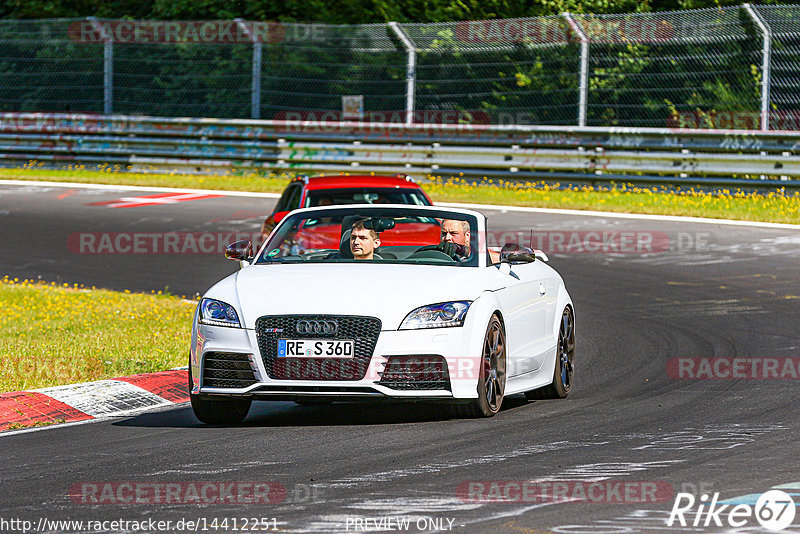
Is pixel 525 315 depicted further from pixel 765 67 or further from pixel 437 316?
pixel 765 67

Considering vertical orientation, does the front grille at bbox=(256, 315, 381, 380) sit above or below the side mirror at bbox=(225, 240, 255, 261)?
below

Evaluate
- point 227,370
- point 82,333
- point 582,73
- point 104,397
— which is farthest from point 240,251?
point 582,73

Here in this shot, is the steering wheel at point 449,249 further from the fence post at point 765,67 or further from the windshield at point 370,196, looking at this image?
the fence post at point 765,67

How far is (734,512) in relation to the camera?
6199 millimetres

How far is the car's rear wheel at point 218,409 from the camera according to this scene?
902cm

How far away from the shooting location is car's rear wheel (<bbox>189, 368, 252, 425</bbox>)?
902 cm

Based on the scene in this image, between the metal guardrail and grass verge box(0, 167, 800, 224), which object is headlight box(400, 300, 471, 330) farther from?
the metal guardrail

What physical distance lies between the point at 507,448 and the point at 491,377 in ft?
4.01

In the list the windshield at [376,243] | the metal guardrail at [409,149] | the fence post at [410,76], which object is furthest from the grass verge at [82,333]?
the fence post at [410,76]

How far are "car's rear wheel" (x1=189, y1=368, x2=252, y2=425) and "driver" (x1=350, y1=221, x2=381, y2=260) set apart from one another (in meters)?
1.35

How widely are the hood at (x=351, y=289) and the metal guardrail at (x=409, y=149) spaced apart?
50.2 feet

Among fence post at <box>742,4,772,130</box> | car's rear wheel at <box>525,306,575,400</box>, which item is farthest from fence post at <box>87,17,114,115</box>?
car's rear wheel at <box>525,306,575,400</box>

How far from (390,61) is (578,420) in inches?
814

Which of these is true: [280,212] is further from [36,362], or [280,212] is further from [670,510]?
[670,510]
